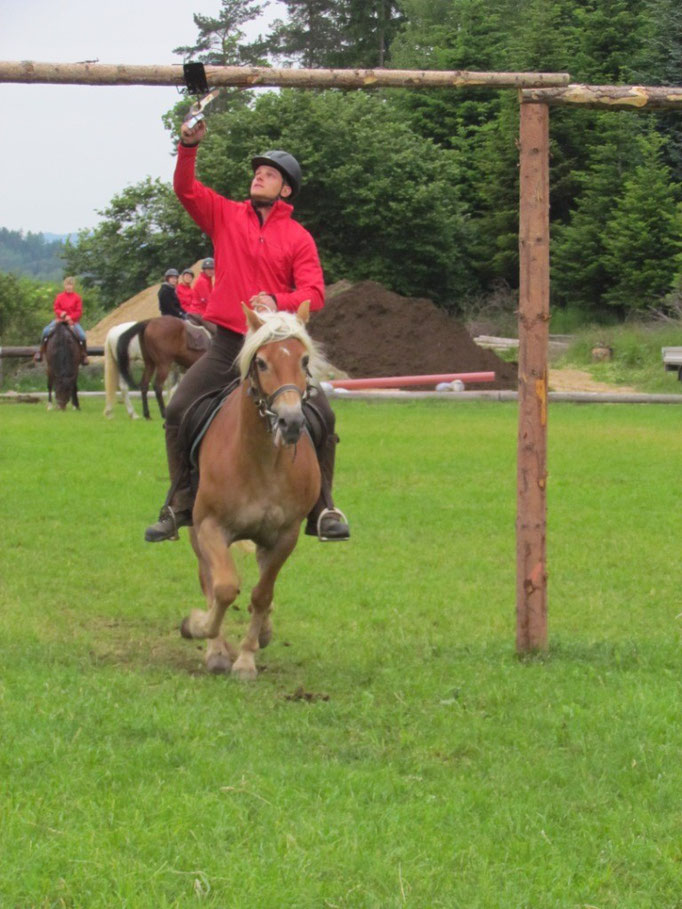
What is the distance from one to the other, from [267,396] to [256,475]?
665 mm

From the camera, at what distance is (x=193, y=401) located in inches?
368

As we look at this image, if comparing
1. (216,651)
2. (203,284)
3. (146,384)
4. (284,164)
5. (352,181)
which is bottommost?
(146,384)

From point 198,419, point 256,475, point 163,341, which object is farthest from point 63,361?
point 256,475

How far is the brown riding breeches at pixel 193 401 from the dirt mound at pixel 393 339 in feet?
84.8

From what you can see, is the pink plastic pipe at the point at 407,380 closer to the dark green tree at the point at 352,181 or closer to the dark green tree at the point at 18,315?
the dark green tree at the point at 18,315

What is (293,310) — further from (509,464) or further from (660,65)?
(660,65)

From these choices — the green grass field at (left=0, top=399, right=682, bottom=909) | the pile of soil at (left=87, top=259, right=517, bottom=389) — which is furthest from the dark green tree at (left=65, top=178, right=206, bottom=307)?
the green grass field at (left=0, top=399, right=682, bottom=909)

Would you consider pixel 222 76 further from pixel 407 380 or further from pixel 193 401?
pixel 407 380

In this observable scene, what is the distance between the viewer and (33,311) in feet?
152

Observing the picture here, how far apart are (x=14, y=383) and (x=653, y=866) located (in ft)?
113

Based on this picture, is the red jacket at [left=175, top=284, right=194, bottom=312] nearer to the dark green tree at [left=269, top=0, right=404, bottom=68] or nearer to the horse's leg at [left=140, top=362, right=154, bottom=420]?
the horse's leg at [left=140, top=362, right=154, bottom=420]

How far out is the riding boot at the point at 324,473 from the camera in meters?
9.21

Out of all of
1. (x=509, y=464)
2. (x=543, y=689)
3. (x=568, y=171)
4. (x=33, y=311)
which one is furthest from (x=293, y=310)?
(x=568, y=171)

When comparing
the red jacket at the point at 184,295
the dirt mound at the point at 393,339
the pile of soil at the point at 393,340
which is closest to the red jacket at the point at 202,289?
the red jacket at the point at 184,295
